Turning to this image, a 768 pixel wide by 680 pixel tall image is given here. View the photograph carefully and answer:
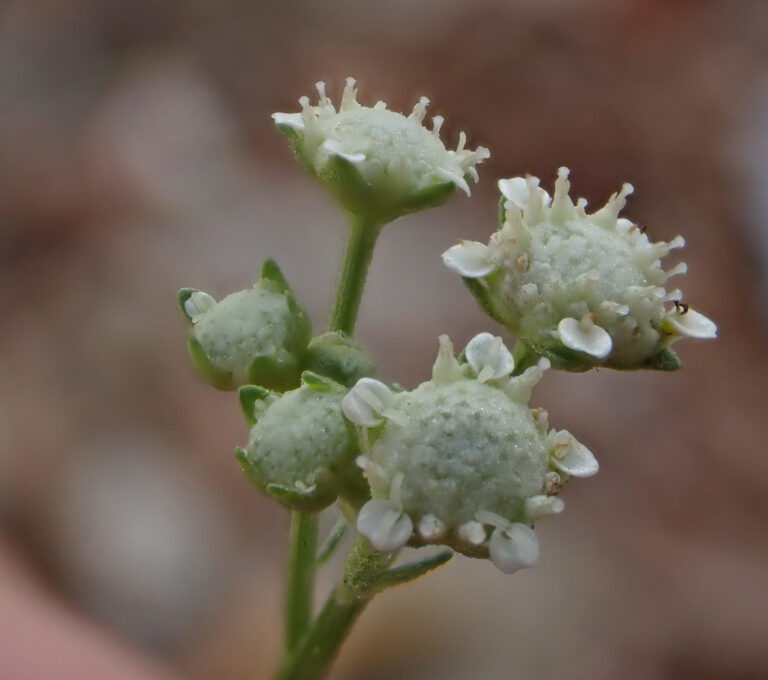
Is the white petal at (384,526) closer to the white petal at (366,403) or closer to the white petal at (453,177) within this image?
the white petal at (366,403)

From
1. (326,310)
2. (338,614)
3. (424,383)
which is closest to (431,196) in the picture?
(424,383)

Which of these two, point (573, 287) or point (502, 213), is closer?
point (573, 287)

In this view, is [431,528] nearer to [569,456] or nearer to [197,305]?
[569,456]

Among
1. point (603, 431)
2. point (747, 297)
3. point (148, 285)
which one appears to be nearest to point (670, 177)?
point (747, 297)

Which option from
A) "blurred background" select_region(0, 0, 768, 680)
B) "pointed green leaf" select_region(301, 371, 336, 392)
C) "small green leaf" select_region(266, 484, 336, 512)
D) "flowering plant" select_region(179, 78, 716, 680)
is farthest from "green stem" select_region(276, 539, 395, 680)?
"blurred background" select_region(0, 0, 768, 680)

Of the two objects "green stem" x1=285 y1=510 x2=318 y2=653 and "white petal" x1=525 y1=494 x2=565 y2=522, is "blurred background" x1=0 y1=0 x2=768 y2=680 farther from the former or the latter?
"white petal" x1=525 y1=494 x2=565 y2=522
